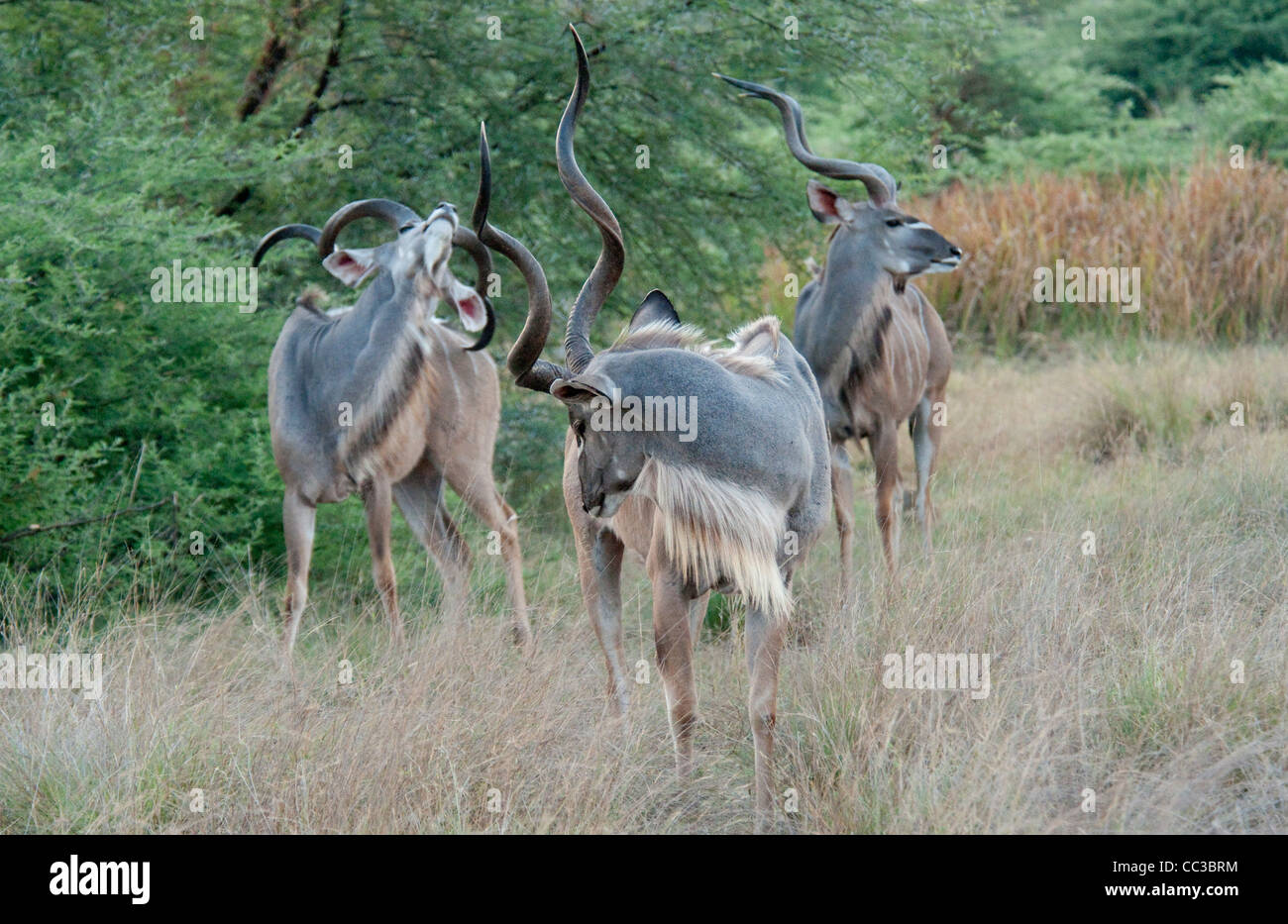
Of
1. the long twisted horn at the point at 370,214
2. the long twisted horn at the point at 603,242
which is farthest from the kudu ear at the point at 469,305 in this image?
the long twisted horn at the point at 603,242

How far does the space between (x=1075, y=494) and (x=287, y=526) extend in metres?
4.08

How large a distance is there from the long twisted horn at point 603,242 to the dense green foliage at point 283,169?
3.05 meters

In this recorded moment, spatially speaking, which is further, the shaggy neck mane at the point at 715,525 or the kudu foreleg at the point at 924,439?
the kudu foreleg at the point at 924,439

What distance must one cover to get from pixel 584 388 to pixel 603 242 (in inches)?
25.3

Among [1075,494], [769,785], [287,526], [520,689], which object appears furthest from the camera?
[1075,494]

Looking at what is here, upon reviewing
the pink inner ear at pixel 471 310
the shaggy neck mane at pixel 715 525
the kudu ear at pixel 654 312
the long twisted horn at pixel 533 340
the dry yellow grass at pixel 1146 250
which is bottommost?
the shaggy neck mane at pixel 715 525

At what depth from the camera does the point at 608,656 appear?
530cm

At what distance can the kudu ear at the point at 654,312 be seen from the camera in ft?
17.4

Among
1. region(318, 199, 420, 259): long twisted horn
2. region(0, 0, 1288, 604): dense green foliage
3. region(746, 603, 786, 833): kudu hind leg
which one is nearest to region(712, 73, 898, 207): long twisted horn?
region(0, 0, 1288, 604): dense green foliage

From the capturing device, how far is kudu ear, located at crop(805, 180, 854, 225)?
7.59 metres

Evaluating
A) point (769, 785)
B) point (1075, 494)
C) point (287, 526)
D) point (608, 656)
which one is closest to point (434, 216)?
point (287, 526)

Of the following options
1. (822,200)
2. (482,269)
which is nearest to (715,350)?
(482,269)

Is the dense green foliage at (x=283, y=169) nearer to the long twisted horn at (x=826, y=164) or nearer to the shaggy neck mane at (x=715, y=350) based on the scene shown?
the long twisted horn at (x=826, y=164)
